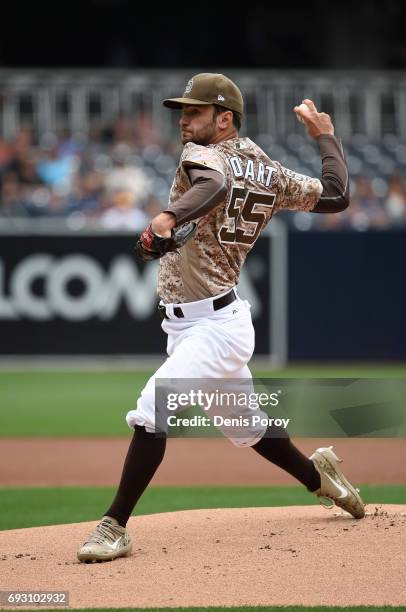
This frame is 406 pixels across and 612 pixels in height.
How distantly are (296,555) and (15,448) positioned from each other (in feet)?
15.0

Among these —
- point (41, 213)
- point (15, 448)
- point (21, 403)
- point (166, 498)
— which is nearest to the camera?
point (166, 498)

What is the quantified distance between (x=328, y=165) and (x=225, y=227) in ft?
2.28

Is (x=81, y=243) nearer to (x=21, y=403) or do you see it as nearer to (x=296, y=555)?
(x=21, y=403)

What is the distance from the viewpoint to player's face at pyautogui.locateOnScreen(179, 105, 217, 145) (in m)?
4.78

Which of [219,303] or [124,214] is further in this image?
[124,214]

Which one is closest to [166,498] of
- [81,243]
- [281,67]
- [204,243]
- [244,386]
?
[244,386]

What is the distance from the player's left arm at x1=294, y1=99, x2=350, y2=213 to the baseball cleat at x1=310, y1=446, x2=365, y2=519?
118cm

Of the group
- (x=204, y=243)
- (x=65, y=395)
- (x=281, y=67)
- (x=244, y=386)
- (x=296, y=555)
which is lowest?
(x=65, y=395)

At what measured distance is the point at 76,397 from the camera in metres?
11.9

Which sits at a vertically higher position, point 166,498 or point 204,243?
point 204,243

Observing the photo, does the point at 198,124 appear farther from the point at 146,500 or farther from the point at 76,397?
the point at 76,397

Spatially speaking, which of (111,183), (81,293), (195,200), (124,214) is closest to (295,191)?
(195,200)

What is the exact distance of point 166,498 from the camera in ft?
22.9

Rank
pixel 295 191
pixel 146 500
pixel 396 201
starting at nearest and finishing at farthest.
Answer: pixel 295 191 → pixel 146 500 → pixel 396 201
